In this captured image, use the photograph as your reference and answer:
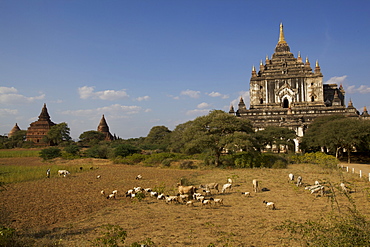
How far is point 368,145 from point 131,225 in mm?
29044

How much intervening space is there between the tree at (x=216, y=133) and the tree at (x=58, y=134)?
4269 cm

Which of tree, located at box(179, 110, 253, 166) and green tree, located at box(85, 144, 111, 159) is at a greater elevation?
tree, located at box(179, 110, 253, 166)

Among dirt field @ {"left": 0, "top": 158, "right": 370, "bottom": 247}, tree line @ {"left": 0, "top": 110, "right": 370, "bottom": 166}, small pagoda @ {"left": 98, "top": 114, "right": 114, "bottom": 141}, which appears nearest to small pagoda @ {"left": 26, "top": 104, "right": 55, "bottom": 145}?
small pagoda @ {"left": 98, "top": 114, "right": 114, "bottom": 141}

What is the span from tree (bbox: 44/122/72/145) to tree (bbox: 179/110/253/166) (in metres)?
42.7

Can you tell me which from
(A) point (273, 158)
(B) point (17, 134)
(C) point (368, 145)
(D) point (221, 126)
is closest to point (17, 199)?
(D) point (221, 126)

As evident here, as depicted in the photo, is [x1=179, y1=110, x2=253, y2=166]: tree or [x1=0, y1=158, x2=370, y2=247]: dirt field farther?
[x1=179, y1=110, x2=253, y2=166]: tree

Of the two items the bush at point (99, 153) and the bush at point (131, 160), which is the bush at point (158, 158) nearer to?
the bush at point (131, 160)

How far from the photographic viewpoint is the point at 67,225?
29.5ft

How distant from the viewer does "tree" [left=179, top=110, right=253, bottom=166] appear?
23062 mm

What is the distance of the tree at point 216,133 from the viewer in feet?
75.7

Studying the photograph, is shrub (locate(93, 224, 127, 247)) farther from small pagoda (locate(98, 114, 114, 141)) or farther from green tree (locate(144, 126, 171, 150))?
small pagoda (locate(98, 114, 114, 141))

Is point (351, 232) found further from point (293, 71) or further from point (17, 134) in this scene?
point (17, 134)

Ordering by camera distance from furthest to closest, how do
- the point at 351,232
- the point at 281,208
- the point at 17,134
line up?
the point at 17,134 < the point at 281,208 < the point at 351,232

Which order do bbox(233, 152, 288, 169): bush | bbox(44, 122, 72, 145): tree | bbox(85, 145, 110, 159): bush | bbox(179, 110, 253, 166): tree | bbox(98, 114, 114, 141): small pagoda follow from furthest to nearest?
1. bbox(98, 114, 114, 141): small pagoda
2. bbox(44, 122, 72, 145): tree
3. bbox(85, 145, 110, 159): bush
4. bbox(233, 152, 288, 169): bush
5. bbox(179, 110, 253, 166): tree
